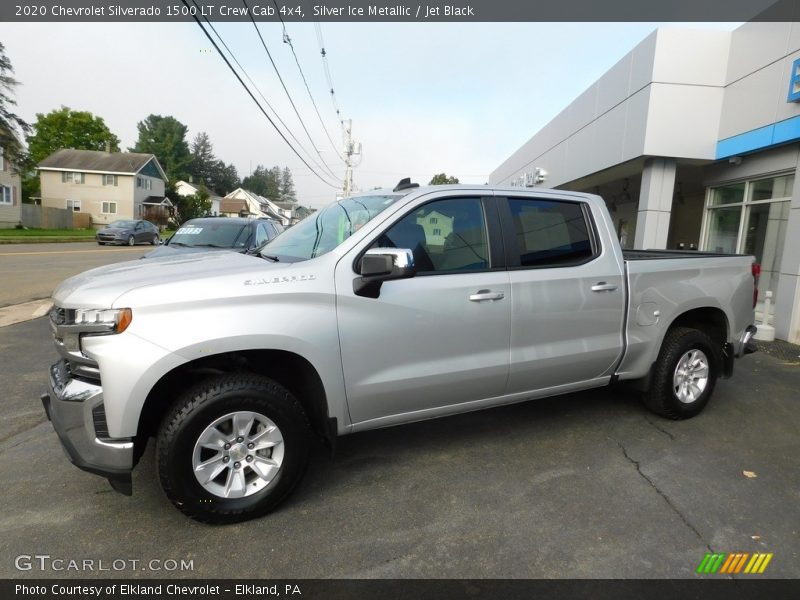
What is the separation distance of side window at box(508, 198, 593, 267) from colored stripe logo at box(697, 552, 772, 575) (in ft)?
6.47

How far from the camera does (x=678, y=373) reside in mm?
4223

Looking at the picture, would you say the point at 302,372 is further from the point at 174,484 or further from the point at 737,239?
the point at 737,239

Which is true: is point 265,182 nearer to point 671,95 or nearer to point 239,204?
point 239,204

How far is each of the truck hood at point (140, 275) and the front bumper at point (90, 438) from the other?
435mm

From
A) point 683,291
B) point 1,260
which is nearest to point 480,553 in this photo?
point 683,291

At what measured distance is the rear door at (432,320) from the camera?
293 cm

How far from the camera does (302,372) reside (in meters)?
2.96

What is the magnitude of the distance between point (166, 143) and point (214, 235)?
9098 centimetres

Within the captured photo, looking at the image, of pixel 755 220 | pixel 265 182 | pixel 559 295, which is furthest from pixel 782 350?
pixel 265 182

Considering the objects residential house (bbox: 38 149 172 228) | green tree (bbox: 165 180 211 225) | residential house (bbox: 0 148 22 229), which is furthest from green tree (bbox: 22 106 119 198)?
residential house (bbox: 0 148 22 229)

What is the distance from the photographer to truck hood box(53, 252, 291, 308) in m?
2.52

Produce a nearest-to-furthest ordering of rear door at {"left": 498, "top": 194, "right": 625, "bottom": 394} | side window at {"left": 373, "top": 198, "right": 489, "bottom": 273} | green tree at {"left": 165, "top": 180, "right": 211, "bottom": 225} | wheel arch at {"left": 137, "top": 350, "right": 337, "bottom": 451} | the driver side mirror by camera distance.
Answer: wheel arch at {"left": 137, "top": 350, "right": 337, "bottom": 451} < the driver side mirror < side window at {"left": 373, "top": 198, "right": 489, "bottom": 273} < rear door at {"left": 498, "top": 194, "right": 625, "bottom": 394} < green tree at {"left": 165, "top": 180, "right": 211, "bottom": 225}

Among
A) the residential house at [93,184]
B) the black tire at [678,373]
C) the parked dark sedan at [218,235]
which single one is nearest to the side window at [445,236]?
the black tire at [678,373]

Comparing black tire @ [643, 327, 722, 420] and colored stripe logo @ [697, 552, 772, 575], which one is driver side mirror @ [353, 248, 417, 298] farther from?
→ black tire @ [643, 327, 722, 420]
